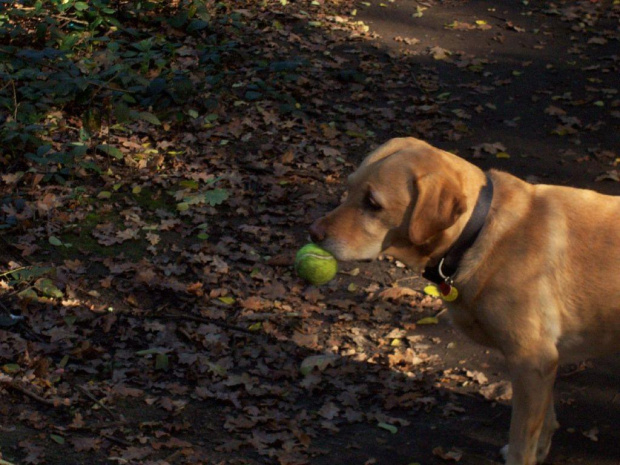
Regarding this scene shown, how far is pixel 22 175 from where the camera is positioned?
7410mm

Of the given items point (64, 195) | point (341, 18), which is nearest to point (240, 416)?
point (64, 195)

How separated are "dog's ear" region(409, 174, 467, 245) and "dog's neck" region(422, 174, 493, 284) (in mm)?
137

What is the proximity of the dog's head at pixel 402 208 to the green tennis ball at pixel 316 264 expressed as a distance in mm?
117

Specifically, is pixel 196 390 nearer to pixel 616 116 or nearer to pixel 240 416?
pixel 240 416

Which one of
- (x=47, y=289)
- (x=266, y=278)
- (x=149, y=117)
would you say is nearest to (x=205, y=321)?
(x=266, y=278)

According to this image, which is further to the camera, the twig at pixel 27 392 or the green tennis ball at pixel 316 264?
the twig at pixel 27 392

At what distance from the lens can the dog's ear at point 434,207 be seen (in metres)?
4.03

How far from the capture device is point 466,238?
4.16 meters

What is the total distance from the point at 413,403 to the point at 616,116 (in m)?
6.02

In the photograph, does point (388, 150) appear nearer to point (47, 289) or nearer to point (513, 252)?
point (513, 252)

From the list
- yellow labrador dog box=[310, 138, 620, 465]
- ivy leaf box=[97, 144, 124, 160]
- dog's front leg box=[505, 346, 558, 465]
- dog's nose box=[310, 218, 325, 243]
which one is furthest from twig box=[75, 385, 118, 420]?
ivy leaf box=[97, 144, 124, 160]

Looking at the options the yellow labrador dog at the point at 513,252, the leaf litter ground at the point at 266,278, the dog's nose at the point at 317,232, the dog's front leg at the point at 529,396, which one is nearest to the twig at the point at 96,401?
the leaf litter ground at the point at 266,278

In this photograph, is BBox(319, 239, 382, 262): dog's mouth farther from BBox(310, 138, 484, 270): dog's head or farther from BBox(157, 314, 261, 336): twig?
BBox(157, 314, 261, 336): twig

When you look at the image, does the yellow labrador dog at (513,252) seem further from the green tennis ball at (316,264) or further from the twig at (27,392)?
the twig at (27,392)
